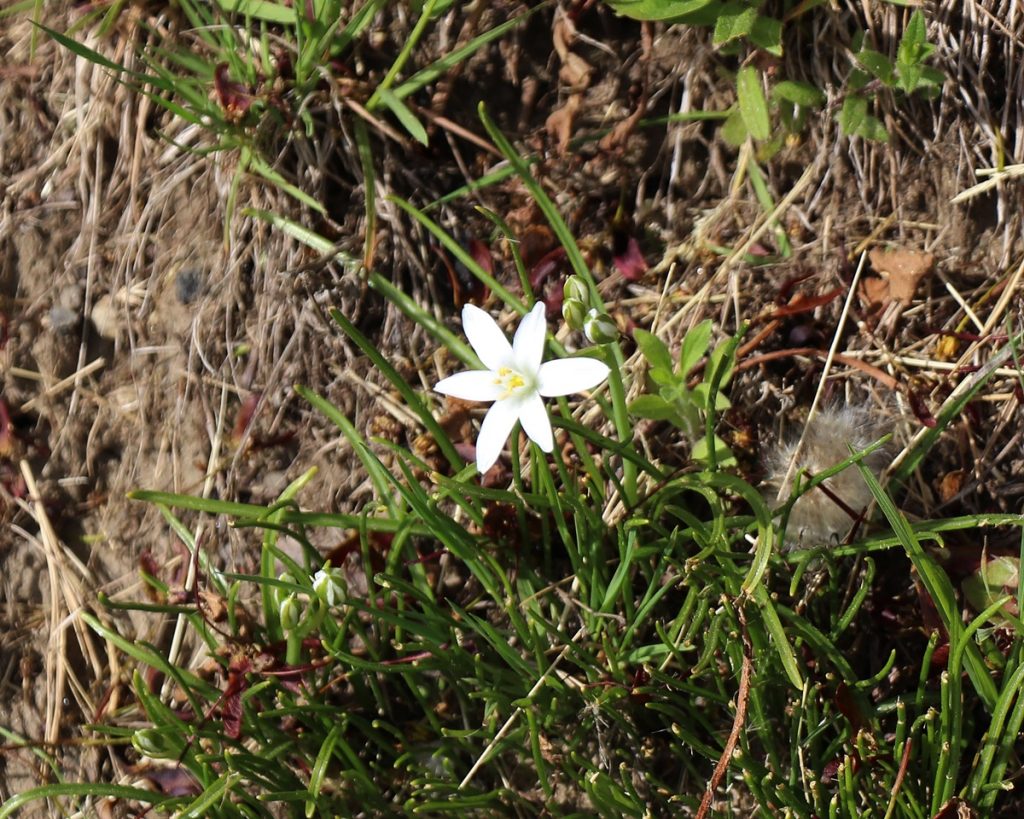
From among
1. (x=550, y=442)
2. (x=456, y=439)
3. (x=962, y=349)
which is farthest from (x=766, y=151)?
(x=550, y=442)

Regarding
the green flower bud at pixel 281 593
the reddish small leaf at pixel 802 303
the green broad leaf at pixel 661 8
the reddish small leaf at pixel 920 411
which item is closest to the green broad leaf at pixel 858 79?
the green broad leaf at pixel 661 8

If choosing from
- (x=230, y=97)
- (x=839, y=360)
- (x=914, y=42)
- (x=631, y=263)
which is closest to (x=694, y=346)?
(x=839, y=360)

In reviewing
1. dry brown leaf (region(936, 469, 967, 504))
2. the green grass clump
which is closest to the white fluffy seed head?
the green grass clump

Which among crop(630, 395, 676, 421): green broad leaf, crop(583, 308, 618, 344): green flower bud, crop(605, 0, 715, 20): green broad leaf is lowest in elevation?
crop(630, 395, 676, 421): green broad leaf

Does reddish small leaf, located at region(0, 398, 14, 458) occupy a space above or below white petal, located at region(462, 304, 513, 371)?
below

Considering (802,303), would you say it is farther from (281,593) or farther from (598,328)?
(281,593)

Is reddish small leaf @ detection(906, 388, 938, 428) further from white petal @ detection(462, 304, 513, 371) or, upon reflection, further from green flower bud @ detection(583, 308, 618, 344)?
white petal @ detection(462, 304, 513, 371)
